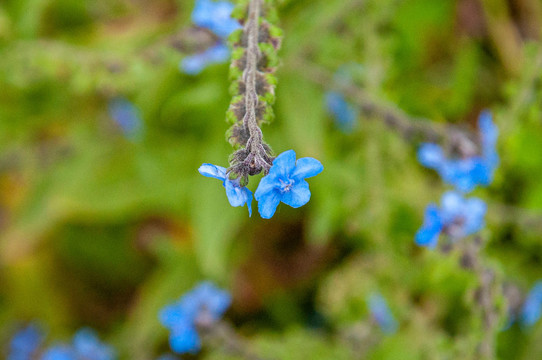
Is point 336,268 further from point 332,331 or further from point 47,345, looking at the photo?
point 47,345

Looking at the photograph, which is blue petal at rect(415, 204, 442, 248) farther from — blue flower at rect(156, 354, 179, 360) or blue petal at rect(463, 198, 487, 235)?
blue flower at rect(156, 354, 179, 360)

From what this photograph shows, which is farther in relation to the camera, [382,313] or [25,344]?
[25,344]

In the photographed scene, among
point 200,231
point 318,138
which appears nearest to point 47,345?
point 200,231

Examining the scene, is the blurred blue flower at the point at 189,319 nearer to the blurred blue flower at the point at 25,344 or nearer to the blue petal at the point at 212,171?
the blue petal at the point at 212,171

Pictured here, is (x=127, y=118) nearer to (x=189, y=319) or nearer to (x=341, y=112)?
(x=341, y=112)

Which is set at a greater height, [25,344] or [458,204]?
[25,344]

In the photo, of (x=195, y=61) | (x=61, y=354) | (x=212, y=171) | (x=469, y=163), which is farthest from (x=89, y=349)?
(x=212, y=171)

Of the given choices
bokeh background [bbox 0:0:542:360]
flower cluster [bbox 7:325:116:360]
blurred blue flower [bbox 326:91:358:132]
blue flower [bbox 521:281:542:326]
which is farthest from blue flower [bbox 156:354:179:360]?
blue flower [bbox 521:281:542:326]
